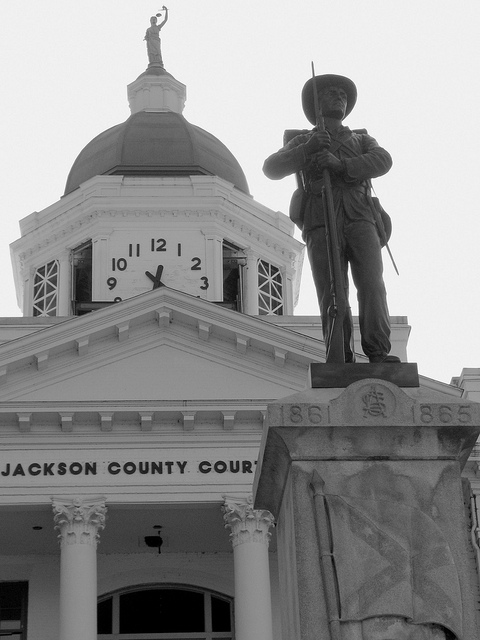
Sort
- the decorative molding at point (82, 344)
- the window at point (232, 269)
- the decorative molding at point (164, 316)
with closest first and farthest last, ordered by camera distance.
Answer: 1. the decorative molding at point (82, 344)
2. the decorative molding at point (164, 316)
3. the window at point (232, 269)

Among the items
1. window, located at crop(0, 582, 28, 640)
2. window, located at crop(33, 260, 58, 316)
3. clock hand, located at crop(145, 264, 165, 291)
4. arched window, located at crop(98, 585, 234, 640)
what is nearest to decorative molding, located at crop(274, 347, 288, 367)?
arched window, located at crop(98, 585, 234, 640)

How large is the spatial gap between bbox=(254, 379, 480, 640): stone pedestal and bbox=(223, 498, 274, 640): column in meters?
17.6

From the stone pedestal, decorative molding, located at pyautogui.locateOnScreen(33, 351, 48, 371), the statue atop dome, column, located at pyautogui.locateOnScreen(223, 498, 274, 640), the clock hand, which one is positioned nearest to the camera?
the stone pedestal

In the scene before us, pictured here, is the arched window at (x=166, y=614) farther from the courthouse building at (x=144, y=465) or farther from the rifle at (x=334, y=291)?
the rifle at (x=334, y=291)

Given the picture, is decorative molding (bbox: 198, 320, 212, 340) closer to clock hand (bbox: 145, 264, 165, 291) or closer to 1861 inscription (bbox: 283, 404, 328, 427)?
clock hand (bbox: 145, 264, 165, 291)

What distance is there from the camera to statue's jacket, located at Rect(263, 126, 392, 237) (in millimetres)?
9562

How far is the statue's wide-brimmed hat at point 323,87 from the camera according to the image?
984 centimetres

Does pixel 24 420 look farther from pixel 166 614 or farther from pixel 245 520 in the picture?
pixel 166 614

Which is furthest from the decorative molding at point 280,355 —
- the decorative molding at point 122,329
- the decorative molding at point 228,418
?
the decorative molding at point 122,329

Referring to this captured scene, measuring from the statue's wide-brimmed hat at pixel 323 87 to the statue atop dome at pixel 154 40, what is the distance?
123 feet

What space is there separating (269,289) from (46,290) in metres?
6.18

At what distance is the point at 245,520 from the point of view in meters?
27.4

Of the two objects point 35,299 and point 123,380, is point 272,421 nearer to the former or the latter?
point 123,380

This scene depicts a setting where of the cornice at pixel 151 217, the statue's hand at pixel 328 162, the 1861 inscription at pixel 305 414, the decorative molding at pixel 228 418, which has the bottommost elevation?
the 1861 inscription at pixel 305 414
